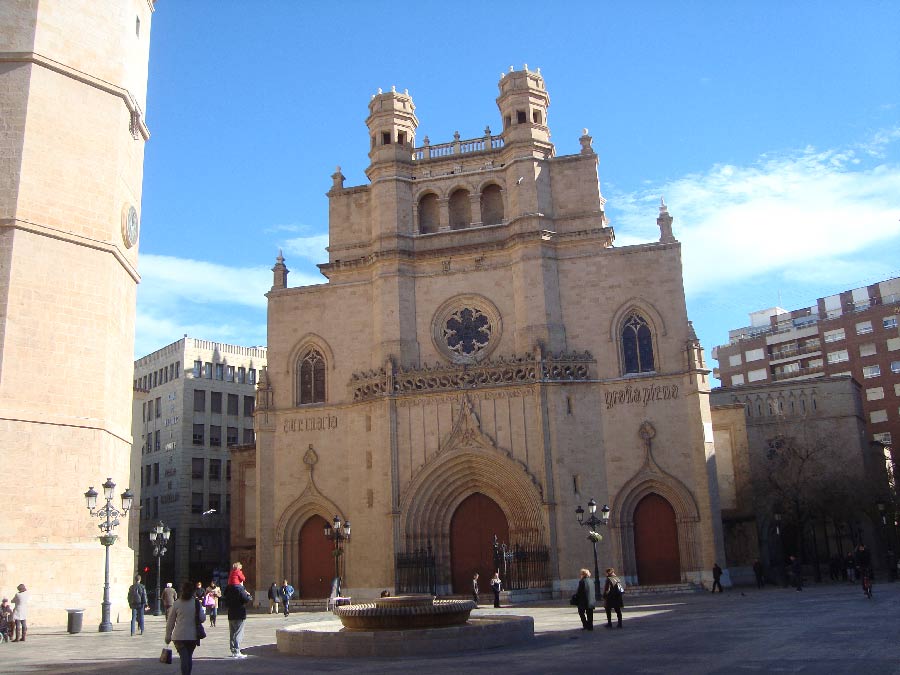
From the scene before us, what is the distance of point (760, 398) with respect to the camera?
4488 centimetres

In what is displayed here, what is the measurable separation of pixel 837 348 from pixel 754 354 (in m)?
8.15

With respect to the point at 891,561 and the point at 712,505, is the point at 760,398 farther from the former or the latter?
the point at 712,505

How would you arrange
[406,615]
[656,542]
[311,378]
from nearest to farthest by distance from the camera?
[406,615] < [656,542] < [311,378]

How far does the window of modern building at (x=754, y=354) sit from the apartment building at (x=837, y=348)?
0.16ft

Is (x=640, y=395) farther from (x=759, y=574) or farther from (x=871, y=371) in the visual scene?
(x=871, y=371)

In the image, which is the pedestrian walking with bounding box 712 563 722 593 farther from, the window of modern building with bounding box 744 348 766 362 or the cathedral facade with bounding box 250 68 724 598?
the window of modern building with bounding box 744 348 766 362

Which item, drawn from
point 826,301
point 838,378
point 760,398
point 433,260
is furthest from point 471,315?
point 826,301

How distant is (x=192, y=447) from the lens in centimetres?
5266

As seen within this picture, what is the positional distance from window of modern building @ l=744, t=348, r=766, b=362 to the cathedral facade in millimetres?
41616

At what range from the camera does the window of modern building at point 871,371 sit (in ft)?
204

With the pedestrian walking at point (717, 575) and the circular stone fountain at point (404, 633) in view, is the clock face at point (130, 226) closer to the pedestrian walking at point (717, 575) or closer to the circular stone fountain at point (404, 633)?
the circular stone fountain at point (404, 633)

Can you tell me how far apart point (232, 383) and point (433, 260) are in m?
24.9

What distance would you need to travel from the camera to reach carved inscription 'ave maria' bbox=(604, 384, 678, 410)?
3219 centimetres

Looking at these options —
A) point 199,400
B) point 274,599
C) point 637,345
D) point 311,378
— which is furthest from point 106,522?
point 199,400
